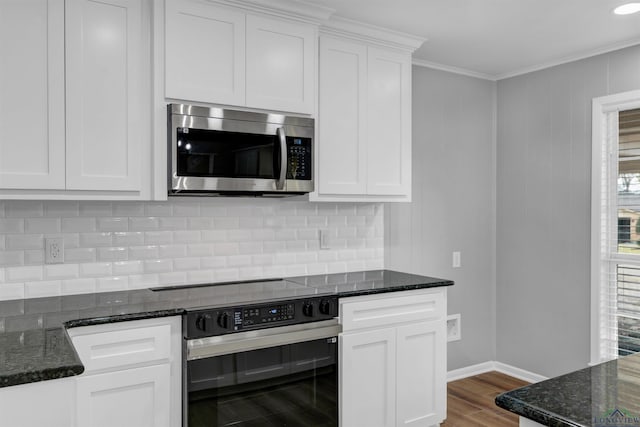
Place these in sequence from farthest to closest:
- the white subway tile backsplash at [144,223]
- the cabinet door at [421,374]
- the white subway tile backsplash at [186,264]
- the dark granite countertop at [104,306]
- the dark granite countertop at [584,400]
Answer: the cabinet door at [421,374] < the white subway tile backsplash at [186,264] < the white subway tile backsplash at [144,223] < the dark granite countertop at [104,306] < the dark granite countertop at [584,400]

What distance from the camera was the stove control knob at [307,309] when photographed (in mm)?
2546

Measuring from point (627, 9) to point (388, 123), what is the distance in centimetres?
144

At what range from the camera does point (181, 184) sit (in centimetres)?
250

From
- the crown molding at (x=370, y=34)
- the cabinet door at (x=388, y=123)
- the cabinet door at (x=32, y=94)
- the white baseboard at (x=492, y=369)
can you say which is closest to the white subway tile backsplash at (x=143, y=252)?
the cabinet door at (x=32, y=94)

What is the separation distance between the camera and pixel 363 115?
3152 millimetres

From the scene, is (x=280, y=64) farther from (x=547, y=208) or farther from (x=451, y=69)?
(x=547, y=208)

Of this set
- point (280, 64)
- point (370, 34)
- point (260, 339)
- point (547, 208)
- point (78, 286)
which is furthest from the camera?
point (547, 208)

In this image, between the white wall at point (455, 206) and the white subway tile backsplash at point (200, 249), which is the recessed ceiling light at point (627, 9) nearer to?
the white wall at point (455, 206)

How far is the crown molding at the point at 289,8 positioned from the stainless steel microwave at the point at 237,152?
1.79 feet

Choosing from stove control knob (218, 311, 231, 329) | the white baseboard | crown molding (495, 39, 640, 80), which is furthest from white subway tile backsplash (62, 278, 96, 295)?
crown molding (495, 39, 640, 80)

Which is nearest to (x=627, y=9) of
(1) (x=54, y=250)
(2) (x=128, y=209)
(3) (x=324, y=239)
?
(3) (x=324, y=239)

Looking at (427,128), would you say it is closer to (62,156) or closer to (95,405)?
(62,156)

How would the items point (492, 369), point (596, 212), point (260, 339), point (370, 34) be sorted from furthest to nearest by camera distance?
point (492, 369)
point (596, 212)
point (370, 34)
point (260, 339)

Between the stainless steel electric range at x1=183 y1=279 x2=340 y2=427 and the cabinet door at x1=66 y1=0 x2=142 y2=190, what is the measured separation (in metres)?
0.80
